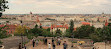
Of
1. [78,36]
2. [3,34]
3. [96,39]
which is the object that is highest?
[3,34]

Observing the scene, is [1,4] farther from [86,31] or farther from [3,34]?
[86,31]

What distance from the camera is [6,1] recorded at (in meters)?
9.02

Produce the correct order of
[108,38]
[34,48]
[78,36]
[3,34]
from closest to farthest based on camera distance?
[3,34] < [34,48] < [108,38] < [78,36]

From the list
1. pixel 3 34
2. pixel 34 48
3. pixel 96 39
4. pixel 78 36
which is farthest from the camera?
pixel 78 36

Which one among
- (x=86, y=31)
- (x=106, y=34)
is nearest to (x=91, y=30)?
(x=86, y=31)

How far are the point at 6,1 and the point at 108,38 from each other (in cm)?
1443

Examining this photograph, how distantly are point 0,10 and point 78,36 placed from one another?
2387 centimetres

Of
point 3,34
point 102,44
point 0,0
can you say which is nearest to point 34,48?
point 3,34

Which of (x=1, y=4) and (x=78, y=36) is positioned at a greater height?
(x=1, y=4)

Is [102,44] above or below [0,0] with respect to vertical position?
below

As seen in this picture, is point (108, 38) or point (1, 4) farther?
point (108, 38)

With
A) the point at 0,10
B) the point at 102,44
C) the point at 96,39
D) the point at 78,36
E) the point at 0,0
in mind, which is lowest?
the point at 78,36

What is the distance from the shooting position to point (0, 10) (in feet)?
29.3

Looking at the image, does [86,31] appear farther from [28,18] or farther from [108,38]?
[28,18]
